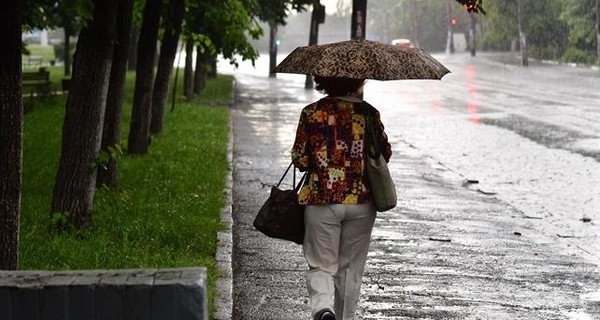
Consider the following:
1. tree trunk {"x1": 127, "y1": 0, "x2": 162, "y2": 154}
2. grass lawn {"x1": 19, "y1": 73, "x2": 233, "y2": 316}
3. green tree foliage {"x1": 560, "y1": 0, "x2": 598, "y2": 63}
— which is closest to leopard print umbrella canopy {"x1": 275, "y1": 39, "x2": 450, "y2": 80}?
grass lawn {"x1": 19, "y1": 73, "x2": 233, "y2": 316}

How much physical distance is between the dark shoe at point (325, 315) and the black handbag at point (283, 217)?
57 cm

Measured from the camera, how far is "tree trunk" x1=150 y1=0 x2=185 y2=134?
18.0 m

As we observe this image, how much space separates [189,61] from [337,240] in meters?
24.3

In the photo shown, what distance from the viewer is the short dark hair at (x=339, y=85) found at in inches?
261

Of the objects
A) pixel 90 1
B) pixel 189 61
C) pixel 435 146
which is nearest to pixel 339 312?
pixel 90 1

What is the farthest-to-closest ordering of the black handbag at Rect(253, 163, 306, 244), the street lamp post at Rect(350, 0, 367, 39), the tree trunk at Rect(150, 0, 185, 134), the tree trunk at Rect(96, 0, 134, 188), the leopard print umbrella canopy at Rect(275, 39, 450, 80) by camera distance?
the street lamp post at Rect(350, 0, 367, 39), the tree trunk at Rect(150, 0, 185, 134), the tree trunk at Rect(96, 0, 134, 188), the black handbag at Rect(253, 163, 306, 244), the leopard print umbrella canopy at Rect(275, 39, 450, 80)

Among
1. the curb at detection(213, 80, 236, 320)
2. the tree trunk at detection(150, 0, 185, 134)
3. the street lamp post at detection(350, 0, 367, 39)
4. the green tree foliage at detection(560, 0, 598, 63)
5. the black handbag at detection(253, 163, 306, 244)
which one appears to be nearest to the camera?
the black handbag at detection(253, 163, 306, 244)

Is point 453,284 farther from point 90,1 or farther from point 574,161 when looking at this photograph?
point 574,161

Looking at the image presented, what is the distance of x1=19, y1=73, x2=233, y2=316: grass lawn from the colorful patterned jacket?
1421 mm

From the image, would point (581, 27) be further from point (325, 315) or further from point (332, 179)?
point (325, 315)

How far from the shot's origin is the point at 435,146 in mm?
21312

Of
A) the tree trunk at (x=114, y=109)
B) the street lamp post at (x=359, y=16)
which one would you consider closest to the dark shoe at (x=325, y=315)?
the tree trunk at (x=114, y=109)

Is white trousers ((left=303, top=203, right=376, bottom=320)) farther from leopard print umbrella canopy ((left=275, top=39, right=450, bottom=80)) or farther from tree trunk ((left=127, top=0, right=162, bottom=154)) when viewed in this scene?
tree trunk ((left=127, top=0, right=162, bottom=154))

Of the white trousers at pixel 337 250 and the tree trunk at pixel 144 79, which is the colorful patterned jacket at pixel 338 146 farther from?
the tree trunk at pixel 144 79
